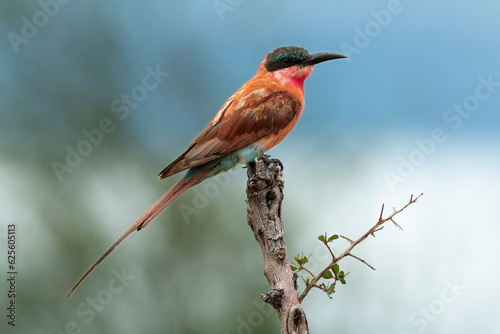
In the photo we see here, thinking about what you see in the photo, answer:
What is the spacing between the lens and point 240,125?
351 centimetres

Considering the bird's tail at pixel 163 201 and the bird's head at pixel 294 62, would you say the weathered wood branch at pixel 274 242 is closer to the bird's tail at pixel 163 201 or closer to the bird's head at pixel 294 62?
the bird's tail at pixel 163 201

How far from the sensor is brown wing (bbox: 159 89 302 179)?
3361 mm

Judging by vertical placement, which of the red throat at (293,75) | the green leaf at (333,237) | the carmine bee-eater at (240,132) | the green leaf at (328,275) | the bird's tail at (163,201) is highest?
the red throat at (293,75)

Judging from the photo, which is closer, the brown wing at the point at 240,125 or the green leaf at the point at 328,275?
the green leaf at the point at 328,275

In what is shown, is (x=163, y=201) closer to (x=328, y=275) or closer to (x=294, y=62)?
(x=328, y=275)

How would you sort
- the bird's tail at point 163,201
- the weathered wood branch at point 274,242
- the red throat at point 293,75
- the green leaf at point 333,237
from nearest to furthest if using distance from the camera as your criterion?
the weathered wood branch at point 274,242 → the green leaf at point 333,237 → the bird's tail at point 163,201 → the red throat at point 293,75

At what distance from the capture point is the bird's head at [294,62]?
4.05 m

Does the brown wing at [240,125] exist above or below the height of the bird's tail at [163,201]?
above

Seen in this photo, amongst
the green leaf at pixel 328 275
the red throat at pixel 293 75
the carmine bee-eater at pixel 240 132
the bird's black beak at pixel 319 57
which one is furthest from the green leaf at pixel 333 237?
the bird's black beak at pixel 319 57

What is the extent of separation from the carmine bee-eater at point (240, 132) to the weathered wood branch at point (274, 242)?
40 cm

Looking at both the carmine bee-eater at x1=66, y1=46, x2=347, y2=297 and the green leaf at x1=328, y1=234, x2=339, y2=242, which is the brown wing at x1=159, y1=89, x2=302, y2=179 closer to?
the carmine bee-eater at x1=66, y1=46, x2=347, y2=297

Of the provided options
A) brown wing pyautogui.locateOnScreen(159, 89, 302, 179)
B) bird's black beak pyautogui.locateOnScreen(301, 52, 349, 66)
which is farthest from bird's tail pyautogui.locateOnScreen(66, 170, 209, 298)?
bird's black beak pyautogui.locateOnScreen(301, 52, 349, 66)

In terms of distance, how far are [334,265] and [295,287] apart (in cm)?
24

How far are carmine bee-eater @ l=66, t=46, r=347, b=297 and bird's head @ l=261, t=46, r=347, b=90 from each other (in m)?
0.02
